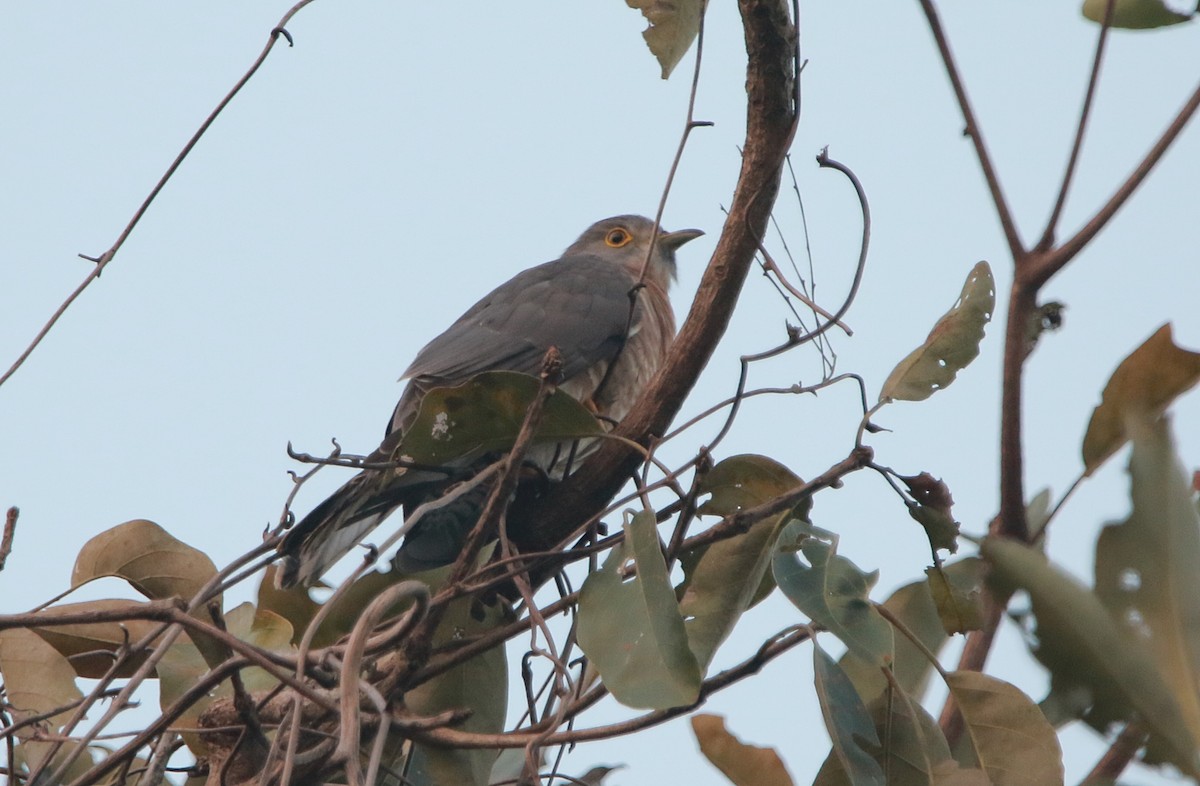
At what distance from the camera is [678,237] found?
627 centimetres

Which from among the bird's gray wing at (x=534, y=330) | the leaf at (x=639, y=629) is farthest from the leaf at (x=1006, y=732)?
the bird's gray wing at (x=534, y=330)

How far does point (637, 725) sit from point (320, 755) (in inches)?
24.2

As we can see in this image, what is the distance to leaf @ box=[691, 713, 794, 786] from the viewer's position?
2244mm

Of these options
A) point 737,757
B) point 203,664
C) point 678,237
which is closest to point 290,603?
point 203,664

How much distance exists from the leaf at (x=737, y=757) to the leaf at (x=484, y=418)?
0.71 m

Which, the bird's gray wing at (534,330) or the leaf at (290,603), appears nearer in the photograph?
the leaf at (290,603)

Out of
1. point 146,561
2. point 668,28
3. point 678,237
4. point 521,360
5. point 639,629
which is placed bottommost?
point 639,629

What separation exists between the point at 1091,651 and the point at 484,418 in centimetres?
191

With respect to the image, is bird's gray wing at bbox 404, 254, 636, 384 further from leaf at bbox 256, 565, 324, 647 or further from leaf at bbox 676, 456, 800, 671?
leaf at bbox 676, 456, 800, 671

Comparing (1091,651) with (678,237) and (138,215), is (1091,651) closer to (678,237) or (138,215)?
(138,215)

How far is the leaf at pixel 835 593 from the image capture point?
2.17 meters

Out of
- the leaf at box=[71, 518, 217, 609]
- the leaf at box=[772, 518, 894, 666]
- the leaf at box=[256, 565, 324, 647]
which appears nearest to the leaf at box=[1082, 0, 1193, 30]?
the leaf at box=[772, 518, 894, 666]

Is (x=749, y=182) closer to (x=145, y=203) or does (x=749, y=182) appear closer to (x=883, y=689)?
(x=883, y=689)

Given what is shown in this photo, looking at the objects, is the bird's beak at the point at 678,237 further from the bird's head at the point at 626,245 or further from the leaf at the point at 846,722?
the leaf at the point at 846,722
